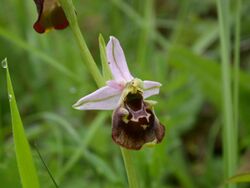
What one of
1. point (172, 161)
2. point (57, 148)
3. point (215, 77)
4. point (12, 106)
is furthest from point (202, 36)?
point (12, 106)

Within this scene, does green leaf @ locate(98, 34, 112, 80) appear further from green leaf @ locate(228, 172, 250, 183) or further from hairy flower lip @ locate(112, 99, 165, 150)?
green leaf @ locate(228, 172, 250, 183)

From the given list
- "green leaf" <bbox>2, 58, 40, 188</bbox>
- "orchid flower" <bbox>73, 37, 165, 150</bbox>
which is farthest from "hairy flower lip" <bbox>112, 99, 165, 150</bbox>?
"green leaf" <bbox>2, 58, 40, 188</bbox>

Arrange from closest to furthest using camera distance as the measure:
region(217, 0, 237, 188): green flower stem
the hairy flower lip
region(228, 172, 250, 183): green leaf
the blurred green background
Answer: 1. the hairy flower lip
2. region(228, 172, 250, 183): green leaf
3. region(217, 0, 237, 188): green flower stem
4. the blurred green background

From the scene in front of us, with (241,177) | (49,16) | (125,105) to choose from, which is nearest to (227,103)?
(241,177)

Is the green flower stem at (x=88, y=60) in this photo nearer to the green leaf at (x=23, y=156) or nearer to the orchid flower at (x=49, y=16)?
the orchid flower at (x=49, y=16)

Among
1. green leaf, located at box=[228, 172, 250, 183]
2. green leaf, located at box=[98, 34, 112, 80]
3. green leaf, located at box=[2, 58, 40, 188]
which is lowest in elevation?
green leaf, located at box=[228, 172, 250, 183]

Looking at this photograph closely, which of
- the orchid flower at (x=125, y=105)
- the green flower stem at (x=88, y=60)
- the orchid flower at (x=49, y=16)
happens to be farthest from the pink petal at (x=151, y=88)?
the orchid flower at (x=49, y=16)

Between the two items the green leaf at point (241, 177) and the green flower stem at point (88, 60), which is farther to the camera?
the green leaf at point (241, 177)
